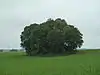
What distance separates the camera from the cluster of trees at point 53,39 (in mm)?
70894

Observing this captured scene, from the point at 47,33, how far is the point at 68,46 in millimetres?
7403

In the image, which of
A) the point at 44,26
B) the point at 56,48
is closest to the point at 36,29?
the point at 44,26

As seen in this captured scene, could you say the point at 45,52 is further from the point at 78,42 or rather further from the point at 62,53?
the point at 78,42

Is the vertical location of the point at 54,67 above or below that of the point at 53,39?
below

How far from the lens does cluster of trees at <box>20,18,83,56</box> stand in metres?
70.9

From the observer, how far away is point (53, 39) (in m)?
69.8

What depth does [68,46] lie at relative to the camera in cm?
7450

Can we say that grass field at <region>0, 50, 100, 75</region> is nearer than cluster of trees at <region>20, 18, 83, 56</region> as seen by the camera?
Yes

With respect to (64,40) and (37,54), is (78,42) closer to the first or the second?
(64,40)

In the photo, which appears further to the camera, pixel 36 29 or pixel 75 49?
pixel 75 49

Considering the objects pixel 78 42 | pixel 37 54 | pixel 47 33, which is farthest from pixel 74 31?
pixel 37 54

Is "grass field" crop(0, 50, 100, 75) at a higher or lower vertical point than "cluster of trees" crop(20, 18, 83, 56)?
lower

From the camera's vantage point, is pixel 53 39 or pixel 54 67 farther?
pixel 53 39

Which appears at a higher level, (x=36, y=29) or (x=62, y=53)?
(x=36, y=29)
